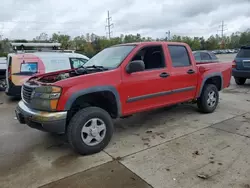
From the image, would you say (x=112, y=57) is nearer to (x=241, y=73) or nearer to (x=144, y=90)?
(x=144, y=90)

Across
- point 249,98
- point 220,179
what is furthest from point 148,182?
point 249,98

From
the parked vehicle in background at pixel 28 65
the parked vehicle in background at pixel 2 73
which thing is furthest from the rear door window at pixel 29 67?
the parked vehicle in background at pixel 2 73

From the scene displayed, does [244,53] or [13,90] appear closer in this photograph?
[13,90]

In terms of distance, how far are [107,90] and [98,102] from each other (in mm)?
422

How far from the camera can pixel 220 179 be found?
2.83 metres

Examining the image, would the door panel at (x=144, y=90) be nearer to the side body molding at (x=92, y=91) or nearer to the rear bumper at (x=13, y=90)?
the side body molding at (x=92, y=91)

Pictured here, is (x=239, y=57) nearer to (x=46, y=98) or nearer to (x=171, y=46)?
(x=171, y=46)

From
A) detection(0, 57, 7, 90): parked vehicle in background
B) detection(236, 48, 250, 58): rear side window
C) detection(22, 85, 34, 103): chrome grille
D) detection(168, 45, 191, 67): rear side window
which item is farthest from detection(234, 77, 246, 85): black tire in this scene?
detection(0, 57, 7, 90): parked vehicle in background

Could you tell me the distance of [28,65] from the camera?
26.0 ft

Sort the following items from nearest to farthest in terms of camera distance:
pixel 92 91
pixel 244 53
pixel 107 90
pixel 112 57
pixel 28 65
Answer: pixel 92 91 < pixel 107 90 < pixel 112 57 < pixel 28 65 < pixel 244 53

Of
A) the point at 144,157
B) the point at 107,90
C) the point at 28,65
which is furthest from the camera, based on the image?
the point at 28,65

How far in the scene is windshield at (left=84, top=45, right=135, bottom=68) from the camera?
416 cm

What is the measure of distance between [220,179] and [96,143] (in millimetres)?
1887

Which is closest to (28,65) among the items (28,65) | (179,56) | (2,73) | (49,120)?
(28,65)
